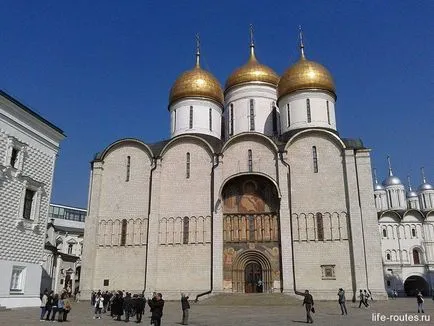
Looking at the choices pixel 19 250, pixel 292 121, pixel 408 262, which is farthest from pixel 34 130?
pixel 408 262

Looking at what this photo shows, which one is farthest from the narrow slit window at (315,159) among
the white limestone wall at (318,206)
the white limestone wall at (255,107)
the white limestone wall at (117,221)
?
the white limestone wall at (117,221)

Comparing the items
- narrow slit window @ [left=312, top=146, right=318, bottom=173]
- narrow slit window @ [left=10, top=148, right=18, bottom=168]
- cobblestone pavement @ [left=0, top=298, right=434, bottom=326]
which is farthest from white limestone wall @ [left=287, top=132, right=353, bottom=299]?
narrow slit window @ [left=10, top=148, right=18, bottom=168]

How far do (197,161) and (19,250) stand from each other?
11716 millimetres

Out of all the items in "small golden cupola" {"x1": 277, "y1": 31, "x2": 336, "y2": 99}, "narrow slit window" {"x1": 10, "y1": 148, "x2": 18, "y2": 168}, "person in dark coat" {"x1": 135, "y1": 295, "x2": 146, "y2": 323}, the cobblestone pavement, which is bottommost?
the cobblestone pavement

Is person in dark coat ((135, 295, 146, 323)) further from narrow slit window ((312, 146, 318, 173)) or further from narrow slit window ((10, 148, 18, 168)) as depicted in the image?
narrow slit window ((312, 146, 318, 173))

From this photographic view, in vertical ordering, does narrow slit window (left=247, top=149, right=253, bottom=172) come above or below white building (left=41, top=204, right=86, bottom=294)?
above

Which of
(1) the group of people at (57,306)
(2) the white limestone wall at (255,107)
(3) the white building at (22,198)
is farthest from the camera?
(2) the white limestone wall at (255,107)

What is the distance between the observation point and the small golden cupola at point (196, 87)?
1163 inches

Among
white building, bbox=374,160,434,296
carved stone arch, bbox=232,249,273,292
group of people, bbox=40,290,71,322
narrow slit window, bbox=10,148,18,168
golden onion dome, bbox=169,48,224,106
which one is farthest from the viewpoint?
white building, bbox=374,160,434,296

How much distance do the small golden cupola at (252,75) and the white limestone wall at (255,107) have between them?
38cm

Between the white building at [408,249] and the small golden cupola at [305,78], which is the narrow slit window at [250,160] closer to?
the small golden cupola at [305,78]

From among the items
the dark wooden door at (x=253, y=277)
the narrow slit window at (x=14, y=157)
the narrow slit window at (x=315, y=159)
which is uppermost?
the narrow slit window at (x=315, y=159)

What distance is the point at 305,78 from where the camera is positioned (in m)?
27.7

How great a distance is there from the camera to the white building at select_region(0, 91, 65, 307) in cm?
1611
